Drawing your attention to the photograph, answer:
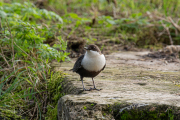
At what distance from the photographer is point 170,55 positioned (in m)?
5.19

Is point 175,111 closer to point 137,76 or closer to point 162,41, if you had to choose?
point 137,76

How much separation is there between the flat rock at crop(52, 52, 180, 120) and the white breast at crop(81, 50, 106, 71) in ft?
0.83

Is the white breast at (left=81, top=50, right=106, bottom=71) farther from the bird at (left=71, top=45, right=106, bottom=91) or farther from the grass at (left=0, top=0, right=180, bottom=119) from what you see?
the grass at (left=0, top=0, right=180, bottom=119)

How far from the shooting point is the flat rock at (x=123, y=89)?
7.04 feet

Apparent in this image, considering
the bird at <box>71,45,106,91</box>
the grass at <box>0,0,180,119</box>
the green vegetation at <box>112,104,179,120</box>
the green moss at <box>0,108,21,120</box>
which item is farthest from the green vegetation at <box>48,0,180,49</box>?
the green vegetation at <box>112,104,179,120</box>

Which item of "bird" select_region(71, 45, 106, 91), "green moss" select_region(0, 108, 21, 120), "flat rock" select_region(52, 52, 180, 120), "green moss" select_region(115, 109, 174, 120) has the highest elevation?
"bird" select_region(71, 45, 106, 91)

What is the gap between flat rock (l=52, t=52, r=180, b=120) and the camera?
84.5 inches

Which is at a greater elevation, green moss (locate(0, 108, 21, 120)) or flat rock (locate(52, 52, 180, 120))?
flat rock (locate(52, 52, 180, 120))

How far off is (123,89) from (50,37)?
9.11 ft

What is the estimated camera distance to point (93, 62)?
120 inches

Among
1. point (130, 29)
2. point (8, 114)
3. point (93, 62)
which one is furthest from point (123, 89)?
point (130, 29)

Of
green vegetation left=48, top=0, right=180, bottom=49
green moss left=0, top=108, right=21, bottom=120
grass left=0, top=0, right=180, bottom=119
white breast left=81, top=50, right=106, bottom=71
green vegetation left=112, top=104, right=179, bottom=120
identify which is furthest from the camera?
green vegetation left=48, top=0, right=180, bottom=49

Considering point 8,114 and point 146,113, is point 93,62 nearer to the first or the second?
point 146,113

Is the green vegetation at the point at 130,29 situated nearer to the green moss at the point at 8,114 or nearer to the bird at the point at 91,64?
the bird at the point at 91,64
